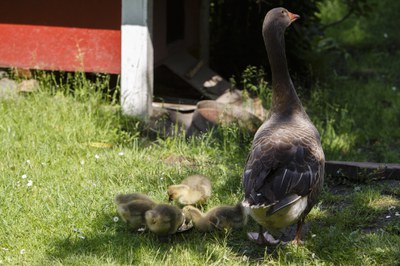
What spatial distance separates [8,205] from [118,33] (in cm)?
341

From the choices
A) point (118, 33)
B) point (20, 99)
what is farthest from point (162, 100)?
point (20, 99)

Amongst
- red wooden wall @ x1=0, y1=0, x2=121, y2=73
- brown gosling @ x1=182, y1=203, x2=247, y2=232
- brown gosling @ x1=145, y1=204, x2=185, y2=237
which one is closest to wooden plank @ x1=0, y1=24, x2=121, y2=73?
red wooden wall @ x1=0, y1=0, x2=121, y2=73

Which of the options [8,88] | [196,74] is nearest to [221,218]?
[8,88]

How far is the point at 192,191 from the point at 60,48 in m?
3.70

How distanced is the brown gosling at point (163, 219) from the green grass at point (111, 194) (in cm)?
12

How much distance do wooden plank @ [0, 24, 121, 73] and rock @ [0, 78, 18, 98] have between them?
0.25 metres

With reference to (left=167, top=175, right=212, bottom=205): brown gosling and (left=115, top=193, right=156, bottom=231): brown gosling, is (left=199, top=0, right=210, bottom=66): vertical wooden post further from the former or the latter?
(left=115, top=193, right=156, bottom=231): brown gosling

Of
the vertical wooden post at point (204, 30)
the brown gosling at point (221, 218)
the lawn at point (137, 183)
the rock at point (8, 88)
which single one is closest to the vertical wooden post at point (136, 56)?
the lawn at point (137, 183)

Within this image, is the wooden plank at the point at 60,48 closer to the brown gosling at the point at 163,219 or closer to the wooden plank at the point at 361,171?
the wooden plank at the point at 361,171

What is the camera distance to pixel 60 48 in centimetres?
879

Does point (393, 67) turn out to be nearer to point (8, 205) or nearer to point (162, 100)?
point (162, 100)

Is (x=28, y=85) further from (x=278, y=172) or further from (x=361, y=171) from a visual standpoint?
(x=278, y=172)

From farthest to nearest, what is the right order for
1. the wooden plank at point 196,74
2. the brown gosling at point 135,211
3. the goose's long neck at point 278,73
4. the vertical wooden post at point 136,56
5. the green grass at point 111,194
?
the wooden plank at point 196,74
the vertical wooden post at point 136,56
the goose's long neck at point 278,73
the brown gosling at point 135,211
the green grass at point 111,194

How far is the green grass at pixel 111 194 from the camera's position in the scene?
509cm
